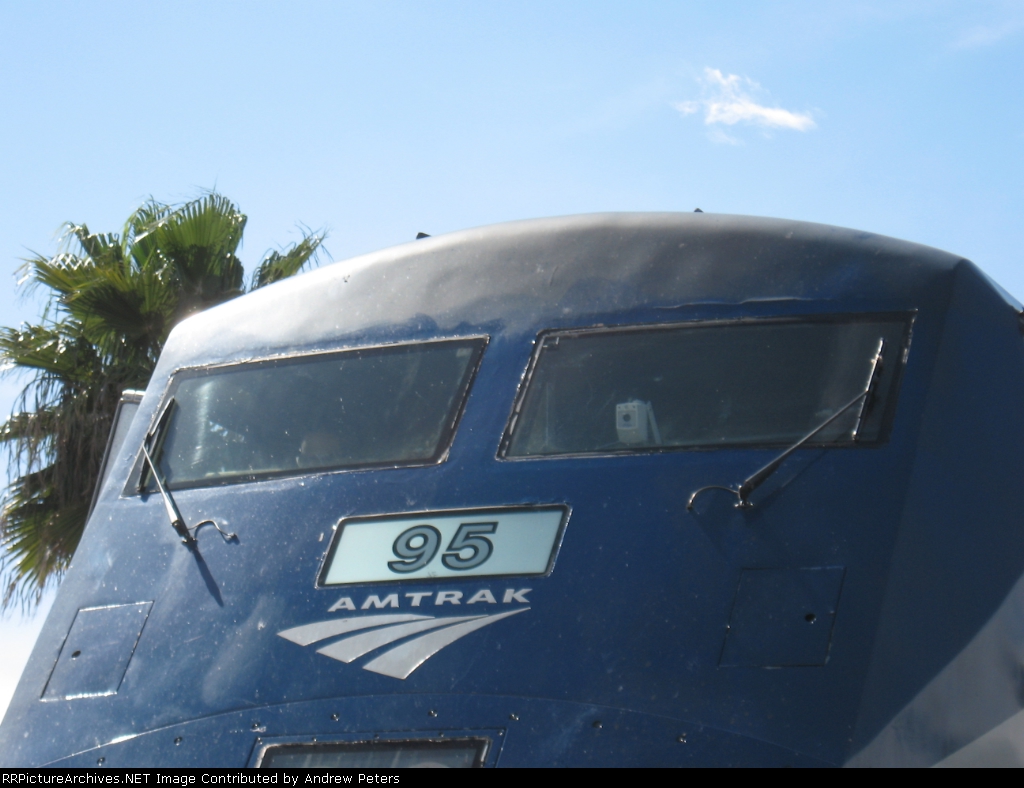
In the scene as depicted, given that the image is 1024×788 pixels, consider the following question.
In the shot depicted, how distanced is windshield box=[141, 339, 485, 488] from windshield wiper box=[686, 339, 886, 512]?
3.27ft

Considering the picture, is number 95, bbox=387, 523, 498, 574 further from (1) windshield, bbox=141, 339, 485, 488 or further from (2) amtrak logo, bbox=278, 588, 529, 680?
(1) windshield, bbox=141, 339, 485, 488

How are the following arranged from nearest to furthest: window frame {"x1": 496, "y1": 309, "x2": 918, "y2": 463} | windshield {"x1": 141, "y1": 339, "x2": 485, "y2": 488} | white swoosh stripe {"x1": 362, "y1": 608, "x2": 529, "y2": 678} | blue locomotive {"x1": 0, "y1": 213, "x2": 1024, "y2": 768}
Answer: blue locomotive {"x1": 0, "y1": 213, "x2": 1024, "y2": 768} → white swoosh stripe {"x1": 362, "y1": 608, "x2": 529, "y2": 678} → window frame {"x1": 496, "y1": 309, "x2": 918, "y2": 463} → windshield {"x1": 141, "y1": 339, "x2": 485, "y2": 488}

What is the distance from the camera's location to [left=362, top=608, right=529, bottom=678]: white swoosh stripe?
3.38m

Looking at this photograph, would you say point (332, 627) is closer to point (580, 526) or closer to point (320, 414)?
point (580, 526)

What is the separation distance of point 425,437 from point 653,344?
83 centimetres

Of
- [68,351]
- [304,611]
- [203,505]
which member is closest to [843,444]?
[304,611]

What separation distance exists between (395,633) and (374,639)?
0.07 meters

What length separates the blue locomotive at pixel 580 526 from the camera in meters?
3.18

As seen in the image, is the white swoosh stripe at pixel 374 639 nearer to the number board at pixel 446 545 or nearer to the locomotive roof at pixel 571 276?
the number board at pixel 446 545

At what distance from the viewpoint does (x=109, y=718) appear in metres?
3.67

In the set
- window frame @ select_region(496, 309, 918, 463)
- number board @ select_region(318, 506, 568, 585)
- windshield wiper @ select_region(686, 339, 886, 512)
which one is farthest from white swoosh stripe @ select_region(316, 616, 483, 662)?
windshield wiper @ select_region(686, 339, 886, 512)

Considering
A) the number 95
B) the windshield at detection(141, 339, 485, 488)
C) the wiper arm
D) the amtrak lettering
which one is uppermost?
the windshield at detection(141, 339, 485, 488)
